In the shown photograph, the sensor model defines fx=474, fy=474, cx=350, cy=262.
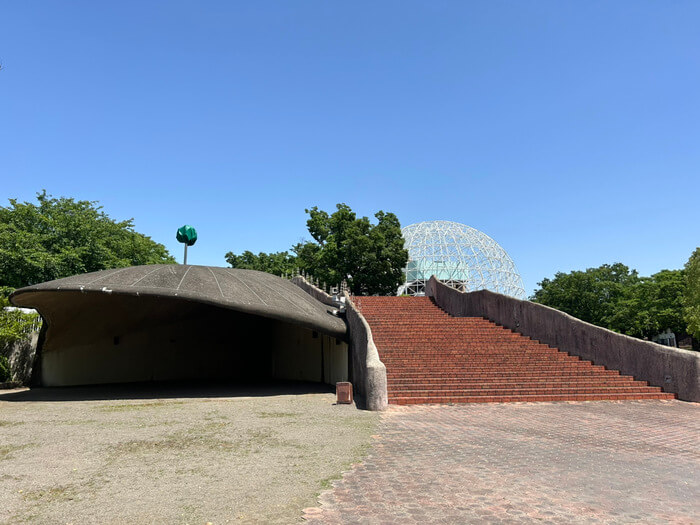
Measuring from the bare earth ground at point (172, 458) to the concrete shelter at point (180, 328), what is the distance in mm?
2759

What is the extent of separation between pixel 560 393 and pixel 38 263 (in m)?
26.0

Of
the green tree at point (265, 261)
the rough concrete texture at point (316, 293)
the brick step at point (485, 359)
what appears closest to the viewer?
the brick step at point (485, 359)

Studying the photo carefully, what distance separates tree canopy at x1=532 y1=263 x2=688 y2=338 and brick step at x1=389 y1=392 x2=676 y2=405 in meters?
25.1

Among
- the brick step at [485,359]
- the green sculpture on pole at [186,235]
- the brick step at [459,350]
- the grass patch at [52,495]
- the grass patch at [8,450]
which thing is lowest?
the grass patch at [52,495]

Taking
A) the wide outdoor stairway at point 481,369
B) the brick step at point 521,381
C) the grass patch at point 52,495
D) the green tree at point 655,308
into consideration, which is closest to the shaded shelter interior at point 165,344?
the wide outdoor stairway at point 481,369

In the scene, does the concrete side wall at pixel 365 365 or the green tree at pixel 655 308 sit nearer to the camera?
the concrete side wall at pixel 365 365

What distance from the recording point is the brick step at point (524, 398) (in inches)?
420

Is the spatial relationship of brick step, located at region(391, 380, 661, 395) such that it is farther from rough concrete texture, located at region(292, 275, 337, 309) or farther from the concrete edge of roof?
rough concrete texture, located at region(292, 275, 337, 309)

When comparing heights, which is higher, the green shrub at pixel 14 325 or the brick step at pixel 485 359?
the green shrub at pixel 14 325

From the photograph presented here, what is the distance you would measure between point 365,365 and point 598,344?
23.1 feet

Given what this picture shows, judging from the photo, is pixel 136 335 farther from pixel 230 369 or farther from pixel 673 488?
pixel 673 488

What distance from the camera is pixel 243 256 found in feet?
160

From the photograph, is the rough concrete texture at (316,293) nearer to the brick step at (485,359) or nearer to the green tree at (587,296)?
the brick step at (485,359)

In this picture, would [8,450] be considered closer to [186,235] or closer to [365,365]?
[365,365]
